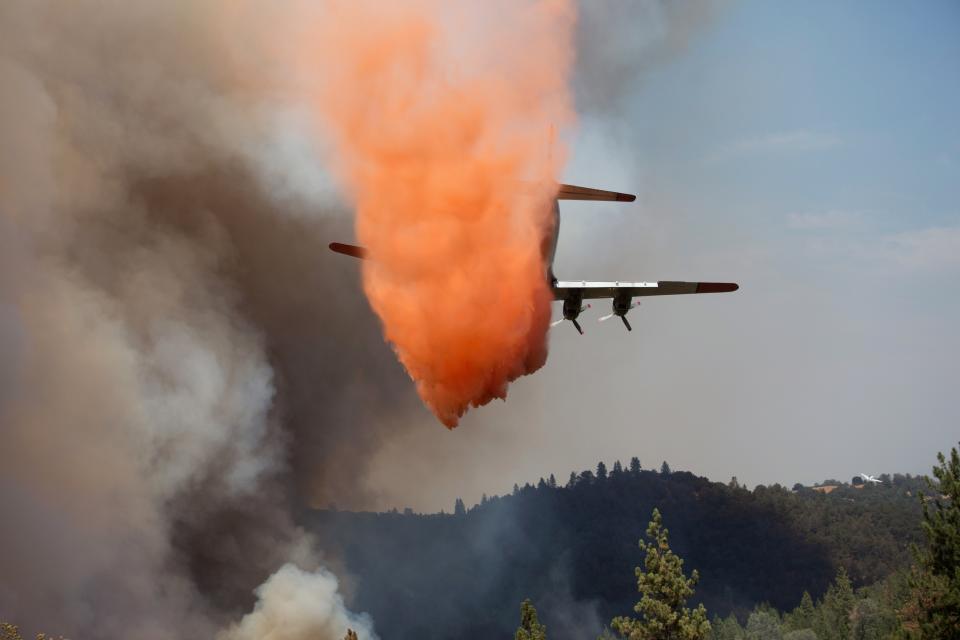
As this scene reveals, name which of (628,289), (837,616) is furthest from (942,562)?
(837,616)

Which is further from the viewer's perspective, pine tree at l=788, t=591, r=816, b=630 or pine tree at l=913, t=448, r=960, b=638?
pine tree at l=788, t=591, r=816, b=630

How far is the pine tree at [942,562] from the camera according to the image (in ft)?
172

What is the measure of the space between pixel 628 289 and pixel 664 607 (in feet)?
58.7

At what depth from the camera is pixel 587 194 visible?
4569cm

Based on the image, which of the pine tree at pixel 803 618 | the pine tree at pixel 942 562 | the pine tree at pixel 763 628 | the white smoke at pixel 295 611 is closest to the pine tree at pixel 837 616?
the pine tree at pixel 803 618

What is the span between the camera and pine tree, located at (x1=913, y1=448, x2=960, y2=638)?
5244cm

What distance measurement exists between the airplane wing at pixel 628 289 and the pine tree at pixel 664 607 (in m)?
13.4

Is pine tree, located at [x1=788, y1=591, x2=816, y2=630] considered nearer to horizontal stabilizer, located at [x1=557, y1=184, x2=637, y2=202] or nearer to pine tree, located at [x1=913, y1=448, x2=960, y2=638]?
pine tree, located at [x1=913, y1=448, x2=960, y2=638]

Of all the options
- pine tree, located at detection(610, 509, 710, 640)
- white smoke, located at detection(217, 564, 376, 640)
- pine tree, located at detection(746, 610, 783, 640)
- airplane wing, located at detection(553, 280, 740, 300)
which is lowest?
pine tree, located at detection(610, 509, 710, 640)

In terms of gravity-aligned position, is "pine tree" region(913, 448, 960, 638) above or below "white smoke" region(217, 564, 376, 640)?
below

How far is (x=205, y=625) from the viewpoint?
72.6 meters

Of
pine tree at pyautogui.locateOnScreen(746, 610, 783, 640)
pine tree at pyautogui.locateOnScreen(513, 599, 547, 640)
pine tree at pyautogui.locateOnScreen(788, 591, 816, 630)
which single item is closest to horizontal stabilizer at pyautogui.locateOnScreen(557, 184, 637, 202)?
pine tree at pyautogui.locateOnScreen(513, 599, 547, 640)

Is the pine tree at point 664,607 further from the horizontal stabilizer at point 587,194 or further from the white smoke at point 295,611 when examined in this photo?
the white smoke at point 295,611

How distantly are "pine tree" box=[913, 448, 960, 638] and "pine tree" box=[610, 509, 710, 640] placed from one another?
11051 mm
